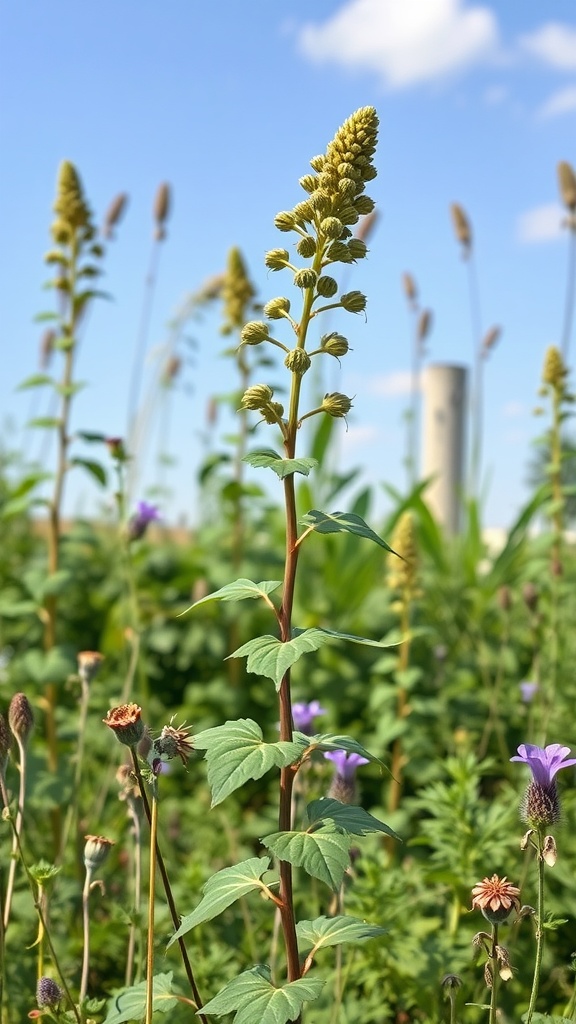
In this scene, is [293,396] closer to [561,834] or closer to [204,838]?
[561,834]

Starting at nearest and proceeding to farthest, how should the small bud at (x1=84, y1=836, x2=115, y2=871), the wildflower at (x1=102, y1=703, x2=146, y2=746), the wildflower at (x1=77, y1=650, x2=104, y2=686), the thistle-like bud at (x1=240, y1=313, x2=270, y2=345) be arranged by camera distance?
the wildflower at (x1=102, y1=703, x2=146, y2=746) < the thistle-like bud at (x1=240, y1=313, x2=270, y2=345) < the small bud at (x1=84, y1=836, x2=115, y2=871) < the wildflower at (x1=77, y1=650, x2=104, y2=686)

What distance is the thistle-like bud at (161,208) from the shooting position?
4613mm

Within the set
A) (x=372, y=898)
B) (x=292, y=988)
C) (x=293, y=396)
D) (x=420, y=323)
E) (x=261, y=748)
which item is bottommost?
(x=372, y=898)

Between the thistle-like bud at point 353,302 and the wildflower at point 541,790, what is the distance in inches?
25.3

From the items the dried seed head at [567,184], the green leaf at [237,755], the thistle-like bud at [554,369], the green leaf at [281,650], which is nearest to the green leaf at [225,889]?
the green leaf at [237,755]

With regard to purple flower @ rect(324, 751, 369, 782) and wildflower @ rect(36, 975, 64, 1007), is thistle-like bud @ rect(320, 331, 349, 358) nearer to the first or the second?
purple flower @ rect(324, 751, 369, 782)

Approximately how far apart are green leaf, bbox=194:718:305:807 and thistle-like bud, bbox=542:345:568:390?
8.34 ft

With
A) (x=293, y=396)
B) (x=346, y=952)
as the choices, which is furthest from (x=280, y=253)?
(x=346, y=952)

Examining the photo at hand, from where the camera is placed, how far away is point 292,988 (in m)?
1.29

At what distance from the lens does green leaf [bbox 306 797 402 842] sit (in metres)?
1.31

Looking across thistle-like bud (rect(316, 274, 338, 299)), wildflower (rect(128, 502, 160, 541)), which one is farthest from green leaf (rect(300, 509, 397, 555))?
wildflower (rect(128, 502, 160, 541))

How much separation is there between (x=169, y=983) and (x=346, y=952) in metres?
0.93

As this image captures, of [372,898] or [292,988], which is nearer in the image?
[292,988]

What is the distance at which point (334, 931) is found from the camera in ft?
4.66
